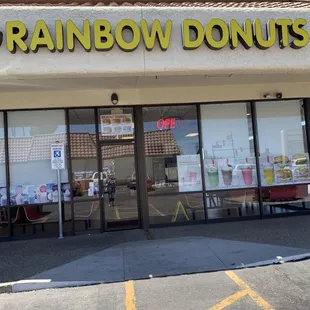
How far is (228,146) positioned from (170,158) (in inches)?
68.4

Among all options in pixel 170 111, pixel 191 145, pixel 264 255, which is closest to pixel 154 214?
pixel 191 145

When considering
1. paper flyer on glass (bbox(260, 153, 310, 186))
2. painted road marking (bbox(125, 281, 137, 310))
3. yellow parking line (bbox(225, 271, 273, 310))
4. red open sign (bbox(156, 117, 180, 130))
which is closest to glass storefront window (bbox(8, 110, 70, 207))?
red open sign (bbox(156, 117, 180, 130))

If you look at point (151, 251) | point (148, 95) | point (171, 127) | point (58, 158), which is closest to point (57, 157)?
point (58, 158)

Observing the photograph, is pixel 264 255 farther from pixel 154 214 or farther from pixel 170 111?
pixel 170 111

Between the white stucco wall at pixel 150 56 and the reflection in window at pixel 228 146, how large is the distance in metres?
2.73

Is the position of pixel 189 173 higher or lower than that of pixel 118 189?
higher

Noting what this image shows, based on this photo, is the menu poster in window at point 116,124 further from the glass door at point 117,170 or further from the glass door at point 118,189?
the glass door at point 118,189

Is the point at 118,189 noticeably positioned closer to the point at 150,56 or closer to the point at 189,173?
the point at 189,173

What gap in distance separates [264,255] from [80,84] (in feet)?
18.4

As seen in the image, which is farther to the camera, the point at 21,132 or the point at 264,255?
the point at 21,132

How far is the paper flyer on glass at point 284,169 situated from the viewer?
394 inches

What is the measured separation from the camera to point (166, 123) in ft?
31.9

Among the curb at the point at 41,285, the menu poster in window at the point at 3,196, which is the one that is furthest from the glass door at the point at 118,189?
the curb at the point at 41,285

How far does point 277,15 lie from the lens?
23.9 ft
